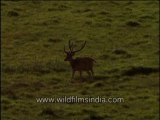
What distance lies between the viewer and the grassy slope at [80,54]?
2078cm

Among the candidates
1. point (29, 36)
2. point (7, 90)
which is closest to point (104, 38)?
point (29, 36)

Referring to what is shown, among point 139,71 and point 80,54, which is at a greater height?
point 80,54

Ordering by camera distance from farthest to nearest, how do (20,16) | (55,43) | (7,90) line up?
(20,16) < (55,43) < (7,90)

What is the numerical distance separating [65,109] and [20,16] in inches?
602

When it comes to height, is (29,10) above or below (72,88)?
above

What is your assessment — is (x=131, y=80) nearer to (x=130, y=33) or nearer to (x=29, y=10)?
(x=130, y=33)

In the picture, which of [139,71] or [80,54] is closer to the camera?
[139,71]

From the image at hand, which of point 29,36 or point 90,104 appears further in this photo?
point 29,36

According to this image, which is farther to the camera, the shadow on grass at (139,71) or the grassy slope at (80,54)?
the shadow on grass at (139,71)

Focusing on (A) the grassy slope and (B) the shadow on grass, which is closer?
(A) the grassy slope

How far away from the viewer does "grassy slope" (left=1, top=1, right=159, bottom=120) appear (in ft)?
68.2

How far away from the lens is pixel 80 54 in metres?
27.4

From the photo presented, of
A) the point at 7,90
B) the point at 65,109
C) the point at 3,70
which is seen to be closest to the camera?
the point at 65,109

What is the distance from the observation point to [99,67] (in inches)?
996
